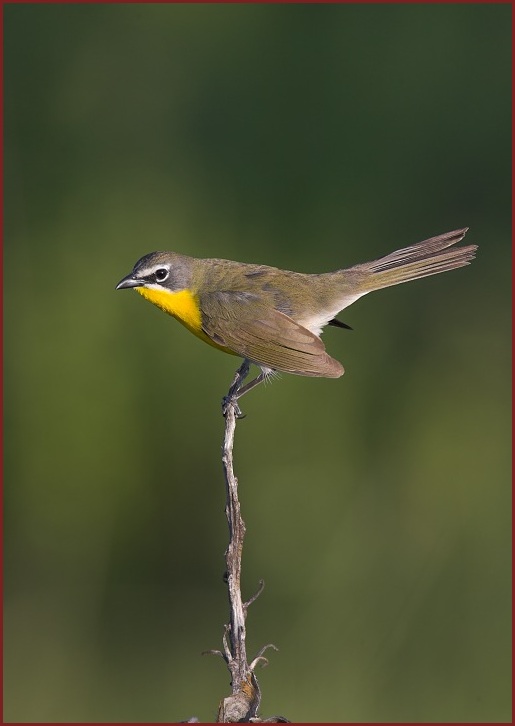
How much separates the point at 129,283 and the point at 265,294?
0.73 m

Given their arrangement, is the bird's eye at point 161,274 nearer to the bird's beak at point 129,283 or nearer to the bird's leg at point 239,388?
the bird's beak at point 129,283

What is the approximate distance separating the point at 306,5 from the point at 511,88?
5.63 ft

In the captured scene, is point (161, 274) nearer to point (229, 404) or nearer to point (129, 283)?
point (129, 283)

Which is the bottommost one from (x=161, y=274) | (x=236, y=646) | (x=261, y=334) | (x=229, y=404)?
(x=236, y=646)

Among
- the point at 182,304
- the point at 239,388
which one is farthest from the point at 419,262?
the point at 182,304

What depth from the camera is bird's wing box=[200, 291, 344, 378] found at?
18.6ft

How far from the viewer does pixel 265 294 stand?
19.6 feet

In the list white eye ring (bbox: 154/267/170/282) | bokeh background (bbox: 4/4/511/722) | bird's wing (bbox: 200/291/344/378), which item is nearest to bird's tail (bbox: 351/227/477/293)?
bird's wing (bbox: 200/291/344/378)

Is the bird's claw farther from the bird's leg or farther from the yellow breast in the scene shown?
the yellow breast

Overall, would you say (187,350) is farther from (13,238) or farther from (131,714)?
(131,714)

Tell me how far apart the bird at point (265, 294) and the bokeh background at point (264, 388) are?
4.37 ft

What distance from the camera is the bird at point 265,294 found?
5.81 meters

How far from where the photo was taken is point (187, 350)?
749cm

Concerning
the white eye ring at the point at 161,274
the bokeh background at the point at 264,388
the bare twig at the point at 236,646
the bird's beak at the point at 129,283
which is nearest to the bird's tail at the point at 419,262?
the white eye ring at the point at 161,274
